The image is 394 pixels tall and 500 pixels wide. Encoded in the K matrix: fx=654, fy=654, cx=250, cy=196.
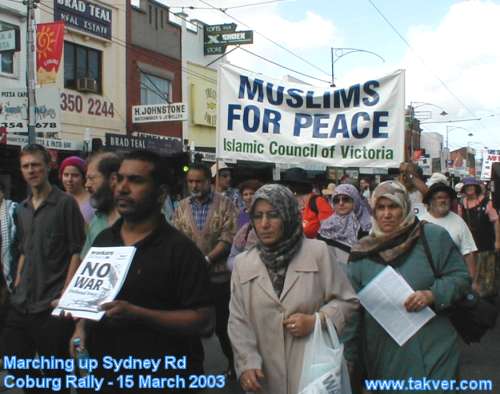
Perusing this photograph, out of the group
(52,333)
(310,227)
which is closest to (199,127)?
(310,227)

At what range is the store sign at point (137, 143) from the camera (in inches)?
765

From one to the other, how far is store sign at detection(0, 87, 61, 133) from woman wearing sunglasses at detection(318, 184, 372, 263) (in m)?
10.1

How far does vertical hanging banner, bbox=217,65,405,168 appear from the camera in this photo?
7523mm

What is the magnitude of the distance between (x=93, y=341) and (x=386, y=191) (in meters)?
1.79

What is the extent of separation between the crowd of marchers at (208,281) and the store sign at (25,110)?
984 centimetres

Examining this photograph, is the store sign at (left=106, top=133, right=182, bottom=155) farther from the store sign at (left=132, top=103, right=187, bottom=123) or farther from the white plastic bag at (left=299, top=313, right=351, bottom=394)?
the white plastic bag at (left=299, top=313, right=351, bottom=394)

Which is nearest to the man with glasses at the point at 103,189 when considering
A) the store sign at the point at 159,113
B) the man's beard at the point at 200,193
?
the man's beard at the point at 200,193

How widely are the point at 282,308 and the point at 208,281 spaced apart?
483mm

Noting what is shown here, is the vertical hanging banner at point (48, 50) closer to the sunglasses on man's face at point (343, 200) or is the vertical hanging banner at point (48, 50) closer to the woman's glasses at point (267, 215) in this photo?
the sunglasses on man's face at point (343, 200)

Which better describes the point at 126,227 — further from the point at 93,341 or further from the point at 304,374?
the point at 304,374

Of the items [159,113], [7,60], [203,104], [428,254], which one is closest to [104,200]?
[428,254]

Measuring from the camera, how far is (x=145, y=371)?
9.36 ft

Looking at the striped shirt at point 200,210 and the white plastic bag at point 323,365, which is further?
the striped shirt at point 200,210

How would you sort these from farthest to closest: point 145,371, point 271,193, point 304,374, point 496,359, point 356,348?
1. point 496,359
2. point 356,348
3. point 271,193
4. point 304,374
5. point 145,371
